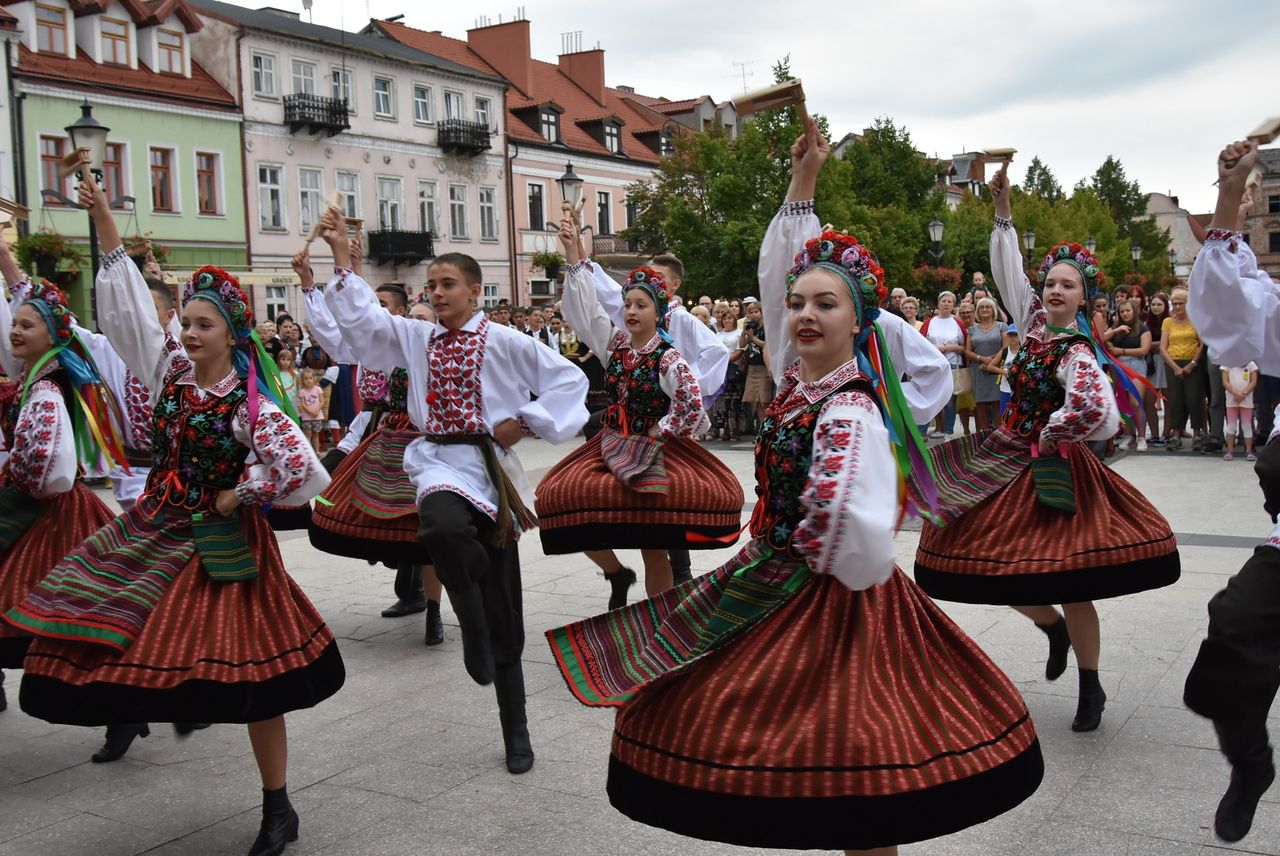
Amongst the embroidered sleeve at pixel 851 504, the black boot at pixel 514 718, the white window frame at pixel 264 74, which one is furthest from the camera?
the white window frame at pixel 264 74

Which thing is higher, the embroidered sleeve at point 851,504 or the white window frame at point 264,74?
the white window frame at point 264,74

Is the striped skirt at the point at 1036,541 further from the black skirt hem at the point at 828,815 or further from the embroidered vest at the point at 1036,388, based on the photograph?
the black skirt hem at the point at 828,815

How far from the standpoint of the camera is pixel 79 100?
2514 centimetres

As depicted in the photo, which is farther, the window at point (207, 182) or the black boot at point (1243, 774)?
the window at point (207, 182)

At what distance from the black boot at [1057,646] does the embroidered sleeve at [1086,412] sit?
928 millimetres

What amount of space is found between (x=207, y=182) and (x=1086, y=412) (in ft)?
90.8

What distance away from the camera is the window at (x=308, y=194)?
31.2 meters

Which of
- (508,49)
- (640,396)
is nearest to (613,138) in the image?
(508,49)

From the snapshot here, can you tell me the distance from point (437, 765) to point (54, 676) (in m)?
1.43

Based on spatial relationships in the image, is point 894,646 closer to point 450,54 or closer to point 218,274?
point 218,274

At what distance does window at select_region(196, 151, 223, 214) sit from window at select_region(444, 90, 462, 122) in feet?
27.7

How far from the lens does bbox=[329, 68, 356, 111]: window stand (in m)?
32.0

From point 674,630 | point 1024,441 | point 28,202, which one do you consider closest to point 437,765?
point 674,630

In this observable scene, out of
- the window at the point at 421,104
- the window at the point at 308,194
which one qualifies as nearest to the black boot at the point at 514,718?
the window at the point at 308,194
